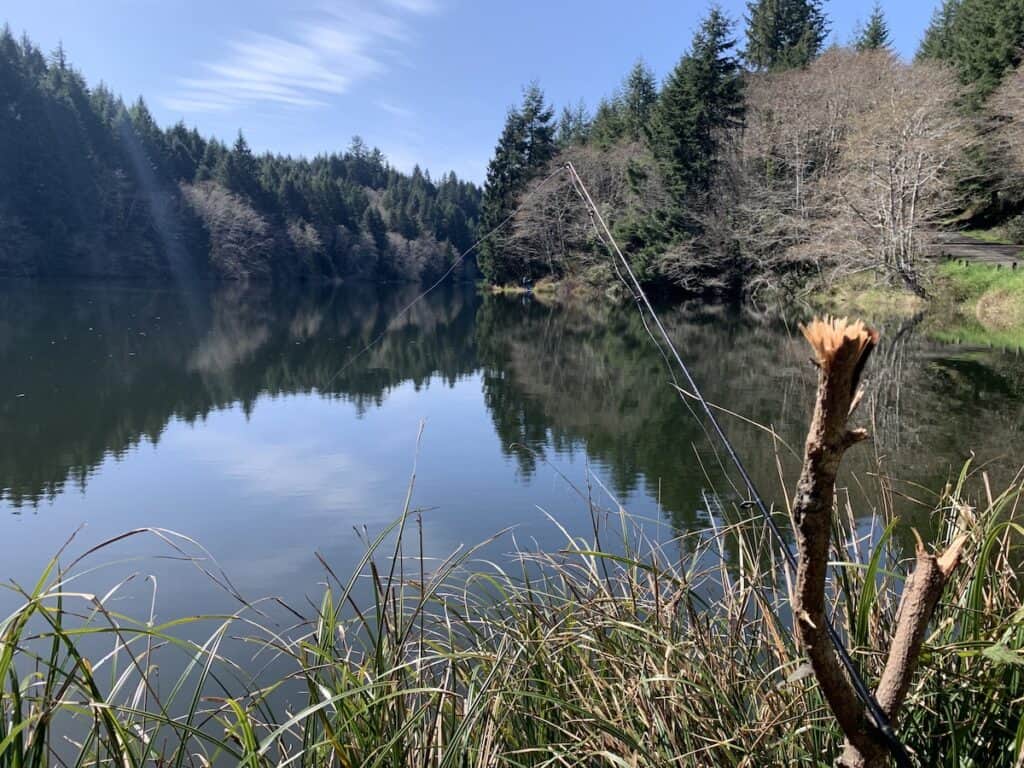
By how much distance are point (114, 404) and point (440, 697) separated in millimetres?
11351

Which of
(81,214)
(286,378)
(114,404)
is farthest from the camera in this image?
(81,214)

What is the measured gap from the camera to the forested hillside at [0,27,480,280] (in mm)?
47781

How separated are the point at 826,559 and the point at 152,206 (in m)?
58.3

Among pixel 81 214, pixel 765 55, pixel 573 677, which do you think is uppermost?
pixel 765 55

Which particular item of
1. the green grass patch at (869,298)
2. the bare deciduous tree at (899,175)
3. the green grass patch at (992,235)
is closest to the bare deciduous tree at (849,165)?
the bare deciduous tree at (899,175)

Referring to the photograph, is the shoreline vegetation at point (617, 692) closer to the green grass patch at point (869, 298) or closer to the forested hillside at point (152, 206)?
the green grass patch at point (869, 298)

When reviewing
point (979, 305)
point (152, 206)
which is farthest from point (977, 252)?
point (152, 206)

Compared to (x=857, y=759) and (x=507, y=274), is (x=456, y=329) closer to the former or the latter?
(x=507, y=274)

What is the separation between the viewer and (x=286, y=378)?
14.7 m

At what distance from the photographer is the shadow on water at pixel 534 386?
8086 mm

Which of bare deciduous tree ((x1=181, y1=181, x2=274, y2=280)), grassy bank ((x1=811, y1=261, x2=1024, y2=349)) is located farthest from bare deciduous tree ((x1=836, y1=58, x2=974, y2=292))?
bare deciduous tree ((x1=181, y1=181, x2=274, y2=280))

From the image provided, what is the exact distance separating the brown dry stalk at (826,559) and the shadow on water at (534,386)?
909 mm

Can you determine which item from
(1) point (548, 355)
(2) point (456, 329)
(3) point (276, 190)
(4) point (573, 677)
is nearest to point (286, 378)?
(1) point (548, 355)

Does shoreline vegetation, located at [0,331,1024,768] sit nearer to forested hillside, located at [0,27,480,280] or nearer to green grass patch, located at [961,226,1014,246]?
green grass patch, located at [961,226,1014,246]
